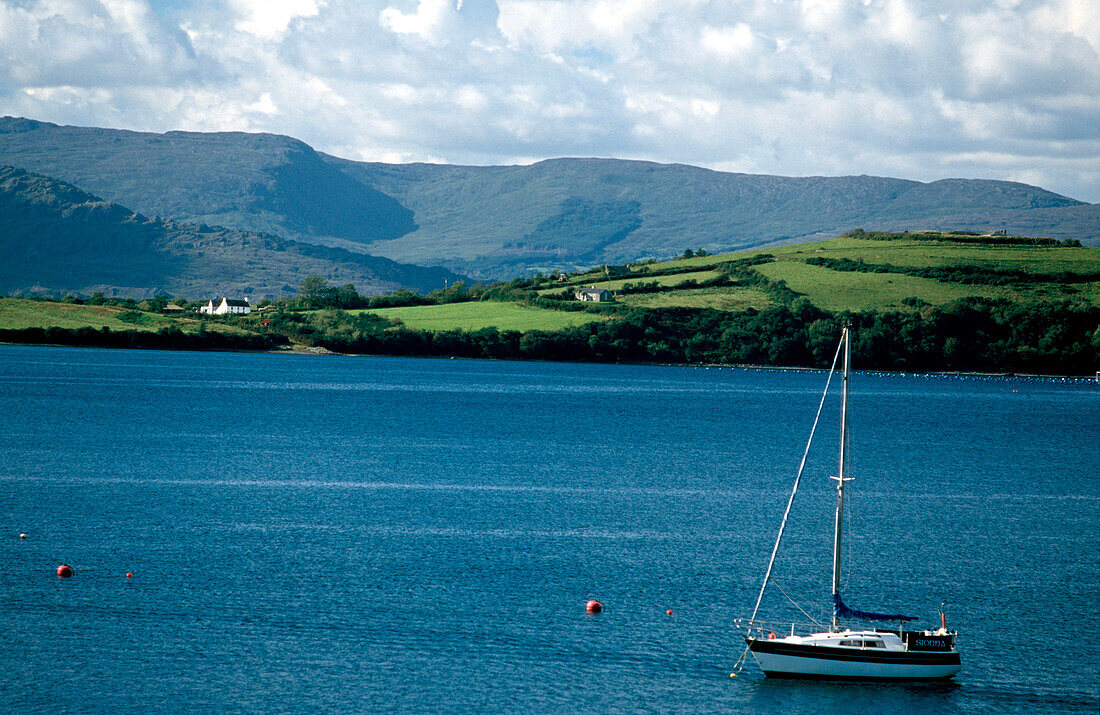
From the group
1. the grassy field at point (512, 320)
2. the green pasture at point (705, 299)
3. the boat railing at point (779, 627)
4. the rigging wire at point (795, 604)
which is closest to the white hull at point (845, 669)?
the boat railing at point (779, 627)

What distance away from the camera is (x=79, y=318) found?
18612 cm

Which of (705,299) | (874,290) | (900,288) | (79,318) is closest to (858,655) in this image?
(874,290)

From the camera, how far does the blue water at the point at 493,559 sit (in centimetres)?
3047

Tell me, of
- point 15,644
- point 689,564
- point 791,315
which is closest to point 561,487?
point 689,564

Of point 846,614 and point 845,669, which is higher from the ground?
point 846,614

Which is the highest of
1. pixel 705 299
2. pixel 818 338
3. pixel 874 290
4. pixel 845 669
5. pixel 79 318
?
pixel 874 290

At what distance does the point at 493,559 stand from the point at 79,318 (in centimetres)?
16352

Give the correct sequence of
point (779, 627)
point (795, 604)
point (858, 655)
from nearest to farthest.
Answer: point (858, 655)
point (779, 627)
point (795, 604)

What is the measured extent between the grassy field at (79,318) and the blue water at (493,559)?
95.1 m

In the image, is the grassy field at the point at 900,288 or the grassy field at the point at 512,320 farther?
the grassy field at the point at 512,320

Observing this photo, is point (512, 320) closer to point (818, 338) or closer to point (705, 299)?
point (705, 299)

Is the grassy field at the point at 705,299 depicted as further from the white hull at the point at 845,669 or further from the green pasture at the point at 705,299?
the white hull at the point at 845,669

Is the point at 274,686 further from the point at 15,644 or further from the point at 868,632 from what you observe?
the point at 868,632

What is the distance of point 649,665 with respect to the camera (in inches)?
1260
